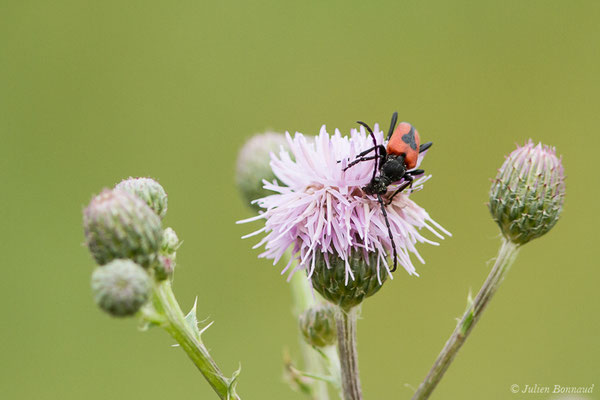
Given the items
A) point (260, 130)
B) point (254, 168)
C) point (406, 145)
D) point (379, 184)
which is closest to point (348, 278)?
point (379, 184)

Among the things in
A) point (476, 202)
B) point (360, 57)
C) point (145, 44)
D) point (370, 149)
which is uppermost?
point (145, 44)

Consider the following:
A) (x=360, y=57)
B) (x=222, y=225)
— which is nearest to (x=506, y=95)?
(x=360, y=57)

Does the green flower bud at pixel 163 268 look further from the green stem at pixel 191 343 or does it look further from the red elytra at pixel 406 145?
the red elytra at pixel 406 145

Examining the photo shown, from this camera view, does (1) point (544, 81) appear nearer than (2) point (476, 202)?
No

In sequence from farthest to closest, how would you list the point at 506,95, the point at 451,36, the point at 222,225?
1. the point at 451,36
2. the point at 506,95
3. the point at 222,225

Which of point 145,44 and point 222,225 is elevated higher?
point 145,44

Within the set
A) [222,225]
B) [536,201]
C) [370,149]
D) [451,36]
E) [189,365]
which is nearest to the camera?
[370,149]

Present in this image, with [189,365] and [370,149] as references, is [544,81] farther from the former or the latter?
[370,149]
